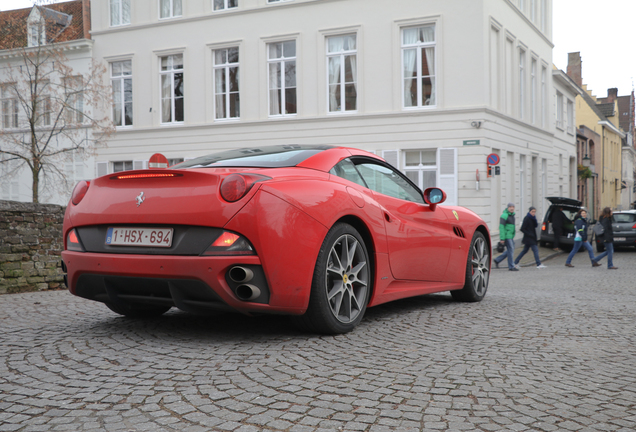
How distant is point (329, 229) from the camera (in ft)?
15.0

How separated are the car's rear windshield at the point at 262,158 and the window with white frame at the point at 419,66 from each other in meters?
19.6

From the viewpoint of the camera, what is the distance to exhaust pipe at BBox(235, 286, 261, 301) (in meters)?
4.11

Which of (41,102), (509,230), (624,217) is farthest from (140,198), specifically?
(624,217)

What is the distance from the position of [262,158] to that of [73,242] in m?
1.51

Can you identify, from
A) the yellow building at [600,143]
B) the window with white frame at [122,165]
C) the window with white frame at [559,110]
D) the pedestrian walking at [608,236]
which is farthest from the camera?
the yellow building at [600,143]

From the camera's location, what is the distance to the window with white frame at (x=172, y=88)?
2816 cm

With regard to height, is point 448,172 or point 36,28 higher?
point 36,28

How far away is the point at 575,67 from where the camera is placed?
58375mm

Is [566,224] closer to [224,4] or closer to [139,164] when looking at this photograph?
[224,4]

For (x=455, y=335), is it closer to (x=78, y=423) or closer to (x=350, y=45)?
(x=78, y=423)

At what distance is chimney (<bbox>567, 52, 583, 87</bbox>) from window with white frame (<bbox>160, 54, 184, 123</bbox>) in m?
42.2

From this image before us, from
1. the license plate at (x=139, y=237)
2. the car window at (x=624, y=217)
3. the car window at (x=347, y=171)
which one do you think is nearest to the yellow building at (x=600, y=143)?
the car window at (x=624, y=217)

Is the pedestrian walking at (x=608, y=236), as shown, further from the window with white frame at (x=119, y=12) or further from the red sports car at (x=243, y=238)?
the window with white frame at (x=119, y=12)

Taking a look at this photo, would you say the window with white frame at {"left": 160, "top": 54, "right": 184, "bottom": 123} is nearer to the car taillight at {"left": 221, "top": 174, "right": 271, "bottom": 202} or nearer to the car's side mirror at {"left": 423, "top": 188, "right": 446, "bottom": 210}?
the car's side mirror at {"left": 423, "top": 188, "right": 446, "bottom": 210}
